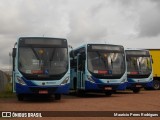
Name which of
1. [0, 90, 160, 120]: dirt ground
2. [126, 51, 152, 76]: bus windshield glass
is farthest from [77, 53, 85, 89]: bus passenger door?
[126, 51, 152, 76]: bus windshield glass

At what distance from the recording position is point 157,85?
35.0 metres

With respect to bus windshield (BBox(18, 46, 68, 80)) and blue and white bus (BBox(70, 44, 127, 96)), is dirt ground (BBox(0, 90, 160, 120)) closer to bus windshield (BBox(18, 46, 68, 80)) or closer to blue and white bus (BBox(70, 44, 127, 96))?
bus windshield (BBox(18, 46, 68, 80))

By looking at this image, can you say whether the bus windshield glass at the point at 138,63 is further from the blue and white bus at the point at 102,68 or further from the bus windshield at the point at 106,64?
the bus windshield at the point at 106,64

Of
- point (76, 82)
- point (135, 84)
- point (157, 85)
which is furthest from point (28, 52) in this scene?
point (157, 85)

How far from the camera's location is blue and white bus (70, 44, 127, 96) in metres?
23.5

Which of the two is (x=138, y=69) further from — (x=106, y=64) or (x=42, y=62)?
(x=42, y=62)

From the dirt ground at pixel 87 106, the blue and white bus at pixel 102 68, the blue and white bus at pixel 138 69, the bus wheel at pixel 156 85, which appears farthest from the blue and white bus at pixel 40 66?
the bus wheel at pixel 156 85

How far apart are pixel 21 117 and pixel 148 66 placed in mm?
17914

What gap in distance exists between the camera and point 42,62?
20000 millimetres

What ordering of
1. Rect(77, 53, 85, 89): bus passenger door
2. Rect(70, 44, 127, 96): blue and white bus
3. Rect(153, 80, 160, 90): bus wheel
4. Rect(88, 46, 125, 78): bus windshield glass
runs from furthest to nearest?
Rect(153, 80, 160, 90): bus wheel < Rect(77, 53, 85, 89): bus passenger door < Rect(88, 46, 125, 78): bus windshield glass < Rect(70, 44, 127, 96): blue and white bus

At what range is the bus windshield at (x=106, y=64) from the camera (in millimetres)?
23562

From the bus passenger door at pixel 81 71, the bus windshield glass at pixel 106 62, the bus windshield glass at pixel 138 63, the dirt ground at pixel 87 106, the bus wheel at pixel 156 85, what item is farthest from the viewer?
the bus wheel at pixel 156 85

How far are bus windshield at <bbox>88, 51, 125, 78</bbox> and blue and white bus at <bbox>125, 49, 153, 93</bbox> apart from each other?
4.95m

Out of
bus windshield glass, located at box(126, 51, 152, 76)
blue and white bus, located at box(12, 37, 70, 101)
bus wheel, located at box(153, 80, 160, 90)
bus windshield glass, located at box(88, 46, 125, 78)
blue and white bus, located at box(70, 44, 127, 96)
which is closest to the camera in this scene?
blue and white bus, located at box(12, 37, 70, 101)
